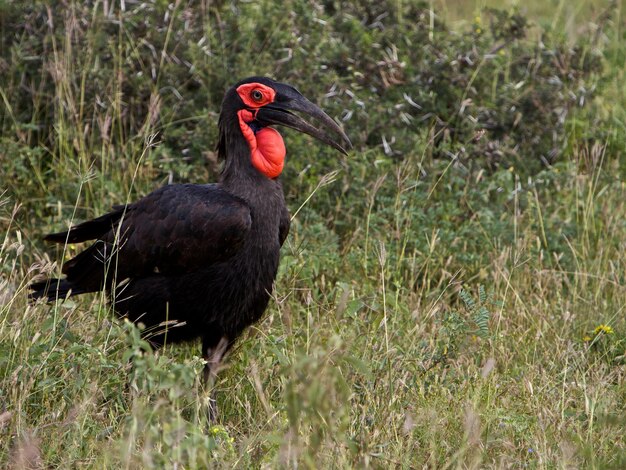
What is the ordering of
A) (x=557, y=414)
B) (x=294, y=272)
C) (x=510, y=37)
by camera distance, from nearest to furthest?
(x=557, y=414)
(x=294, y=272)
(x=510, y=37)

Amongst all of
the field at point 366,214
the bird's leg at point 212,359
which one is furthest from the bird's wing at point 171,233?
the bird's leg at point 212,359

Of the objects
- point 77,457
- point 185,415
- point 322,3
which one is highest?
point 322,3

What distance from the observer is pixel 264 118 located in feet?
14.3

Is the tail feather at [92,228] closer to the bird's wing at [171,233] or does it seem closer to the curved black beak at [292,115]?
the bird's wing at [171,233]

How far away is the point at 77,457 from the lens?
3340 millimetres

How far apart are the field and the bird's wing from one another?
0.67 ft

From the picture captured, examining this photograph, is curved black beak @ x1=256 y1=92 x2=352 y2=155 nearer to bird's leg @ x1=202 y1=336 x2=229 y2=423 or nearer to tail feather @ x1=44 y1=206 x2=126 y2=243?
tail feather @ x1=44 y1=206 x2=126 y2=243

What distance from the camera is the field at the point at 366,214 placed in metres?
3.59

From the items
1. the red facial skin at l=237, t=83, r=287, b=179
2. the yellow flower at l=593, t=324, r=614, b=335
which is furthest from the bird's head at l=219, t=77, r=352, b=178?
the yellow flower at l=593, t=324, r=614, b=335

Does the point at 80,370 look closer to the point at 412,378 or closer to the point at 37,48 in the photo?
the point at 412,378

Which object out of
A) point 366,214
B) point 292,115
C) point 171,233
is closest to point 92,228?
point 171,233

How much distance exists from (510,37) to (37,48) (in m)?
2.74

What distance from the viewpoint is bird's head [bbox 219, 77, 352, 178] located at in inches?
169

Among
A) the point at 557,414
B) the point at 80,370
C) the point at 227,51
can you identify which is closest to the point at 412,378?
the point at 557,414
